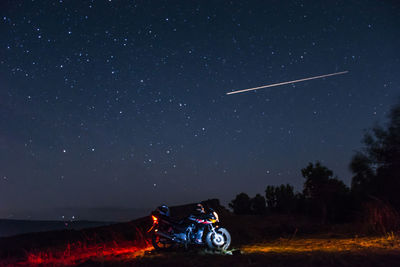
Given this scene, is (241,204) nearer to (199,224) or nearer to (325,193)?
(325,193)

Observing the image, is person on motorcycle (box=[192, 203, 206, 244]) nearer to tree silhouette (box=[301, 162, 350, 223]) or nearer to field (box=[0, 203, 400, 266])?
field (box=[0, 203, 400, 266])

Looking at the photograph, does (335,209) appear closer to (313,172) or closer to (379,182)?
(313,172)

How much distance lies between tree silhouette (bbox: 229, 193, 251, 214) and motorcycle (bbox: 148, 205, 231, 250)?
2209cm

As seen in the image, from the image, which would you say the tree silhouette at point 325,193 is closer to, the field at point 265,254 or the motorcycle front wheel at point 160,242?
the field at point 265,254

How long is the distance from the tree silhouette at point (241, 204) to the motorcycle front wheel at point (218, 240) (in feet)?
74.2

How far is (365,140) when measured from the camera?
18125 mm

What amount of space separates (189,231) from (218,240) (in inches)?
36.9

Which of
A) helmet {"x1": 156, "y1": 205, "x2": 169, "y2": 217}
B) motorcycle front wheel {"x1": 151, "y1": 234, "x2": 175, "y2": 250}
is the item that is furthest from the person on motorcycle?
helmet {"x1": 156, "y1": 205, "x2": 169, "y2": 217}

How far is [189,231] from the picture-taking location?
9648 mm

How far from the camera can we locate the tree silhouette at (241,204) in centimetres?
3144

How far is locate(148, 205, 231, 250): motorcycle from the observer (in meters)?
9.22

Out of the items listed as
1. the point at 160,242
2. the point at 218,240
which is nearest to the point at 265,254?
the point at 218,240

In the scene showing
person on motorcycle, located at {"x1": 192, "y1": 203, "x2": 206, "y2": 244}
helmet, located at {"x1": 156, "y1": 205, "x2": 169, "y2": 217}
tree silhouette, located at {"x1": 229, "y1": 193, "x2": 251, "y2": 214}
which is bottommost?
tree silhouette, located at {"x1": 229, "y1": 193, "x2": 251, "y2": 214}

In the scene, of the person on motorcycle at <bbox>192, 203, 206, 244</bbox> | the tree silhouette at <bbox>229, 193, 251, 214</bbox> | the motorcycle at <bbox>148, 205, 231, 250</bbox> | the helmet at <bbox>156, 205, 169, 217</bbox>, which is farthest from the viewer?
the tree silhouette at <bbox>229, 193, 251, 214</bbox>
